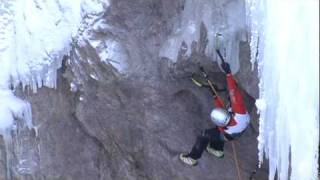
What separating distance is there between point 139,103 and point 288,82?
6.24 ft

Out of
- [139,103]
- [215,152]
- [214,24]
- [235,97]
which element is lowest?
[215,152]

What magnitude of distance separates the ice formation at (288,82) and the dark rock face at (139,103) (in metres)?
0.52

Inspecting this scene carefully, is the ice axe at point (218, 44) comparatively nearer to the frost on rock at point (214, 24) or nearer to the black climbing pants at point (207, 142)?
the frost on rock at point (214, 24)

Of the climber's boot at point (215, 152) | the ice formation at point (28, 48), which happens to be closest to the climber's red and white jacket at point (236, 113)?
the climber's boot at point (215, 152)

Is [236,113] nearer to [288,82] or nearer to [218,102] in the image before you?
[218,102]

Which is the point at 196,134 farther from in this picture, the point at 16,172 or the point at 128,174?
the point at 16,172

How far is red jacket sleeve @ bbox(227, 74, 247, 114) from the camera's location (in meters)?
5.64

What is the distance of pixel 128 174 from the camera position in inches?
271

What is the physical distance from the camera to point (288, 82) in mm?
4828

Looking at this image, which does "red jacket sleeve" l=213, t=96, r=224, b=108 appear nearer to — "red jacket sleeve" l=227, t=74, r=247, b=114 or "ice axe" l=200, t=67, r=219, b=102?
"ice axe" l=200, t=67, r=219, b=102

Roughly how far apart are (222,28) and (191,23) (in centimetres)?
30

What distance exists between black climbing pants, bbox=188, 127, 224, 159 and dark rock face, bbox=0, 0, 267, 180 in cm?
11

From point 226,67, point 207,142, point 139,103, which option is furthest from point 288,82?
point 139,103

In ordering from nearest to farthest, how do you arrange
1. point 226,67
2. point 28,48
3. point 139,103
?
point 226,67 → point 139,103 → point 28,48
